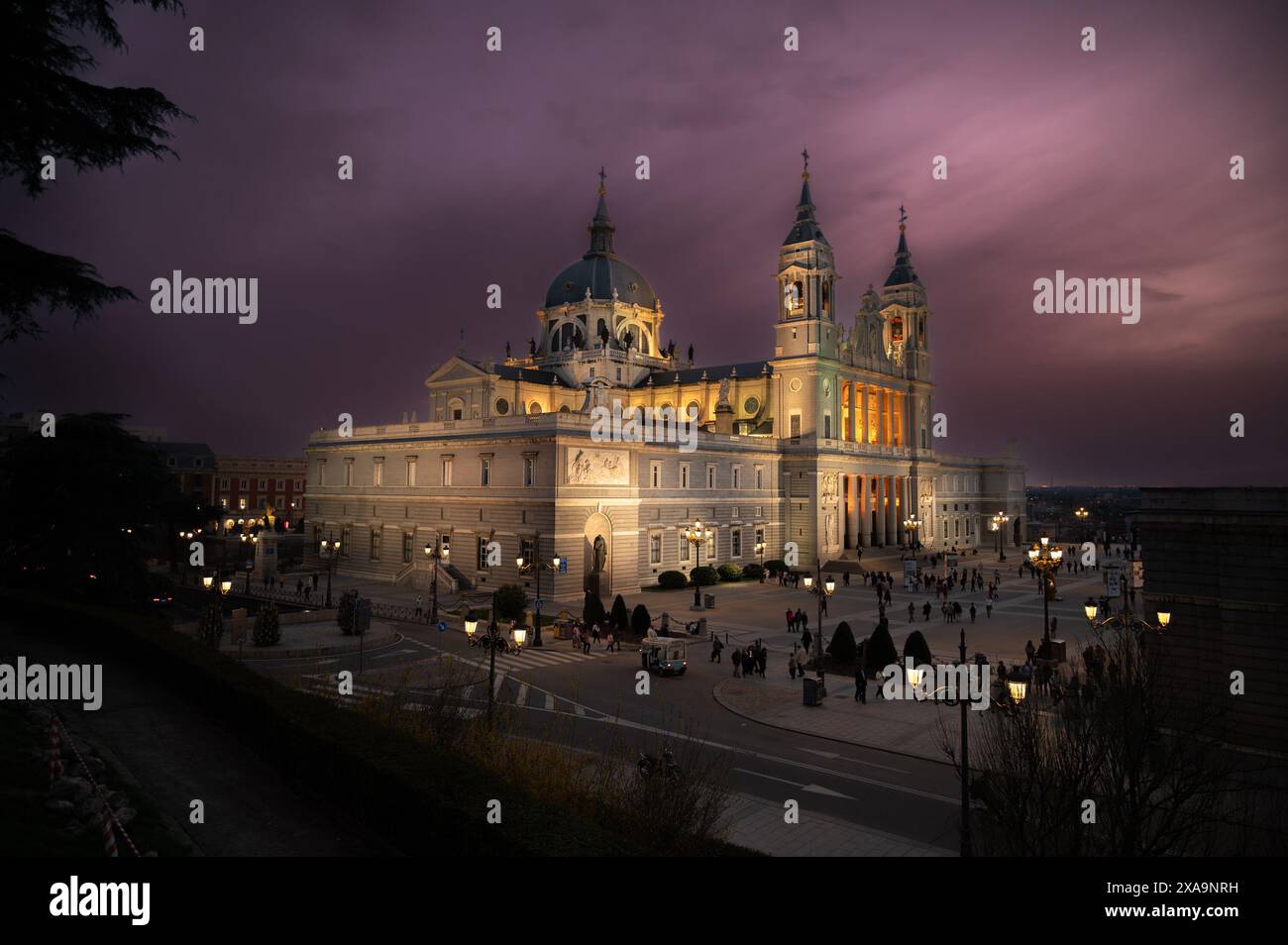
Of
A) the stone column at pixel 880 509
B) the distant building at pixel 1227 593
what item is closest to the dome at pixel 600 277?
the stone column at pixel 880 509

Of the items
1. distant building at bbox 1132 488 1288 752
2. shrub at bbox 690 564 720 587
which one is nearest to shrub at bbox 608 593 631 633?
shrub at bbox 690 564 720 587

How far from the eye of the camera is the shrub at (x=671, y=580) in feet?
182

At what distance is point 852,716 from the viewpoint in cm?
2473

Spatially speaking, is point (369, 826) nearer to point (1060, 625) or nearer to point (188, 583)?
point (1060, 625)

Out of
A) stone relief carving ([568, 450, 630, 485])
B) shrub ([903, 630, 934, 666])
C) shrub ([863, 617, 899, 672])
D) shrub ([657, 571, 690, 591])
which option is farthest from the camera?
shrub ([657, 571, 690, 591])

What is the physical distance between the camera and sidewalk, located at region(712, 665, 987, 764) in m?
22.0

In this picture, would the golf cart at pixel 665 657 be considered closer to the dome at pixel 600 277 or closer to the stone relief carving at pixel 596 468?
the stone relief carving at pixel 596 468

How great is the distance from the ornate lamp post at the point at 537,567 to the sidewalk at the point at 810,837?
2135 cm

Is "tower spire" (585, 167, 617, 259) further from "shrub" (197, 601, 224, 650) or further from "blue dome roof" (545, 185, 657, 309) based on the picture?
"shrub" (197, 601, 224, 650)

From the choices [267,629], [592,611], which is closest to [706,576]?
[592,611]

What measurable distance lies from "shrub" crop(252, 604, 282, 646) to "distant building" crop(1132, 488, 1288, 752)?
32.8 meters

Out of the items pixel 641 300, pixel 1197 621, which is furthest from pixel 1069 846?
pixel 641 300

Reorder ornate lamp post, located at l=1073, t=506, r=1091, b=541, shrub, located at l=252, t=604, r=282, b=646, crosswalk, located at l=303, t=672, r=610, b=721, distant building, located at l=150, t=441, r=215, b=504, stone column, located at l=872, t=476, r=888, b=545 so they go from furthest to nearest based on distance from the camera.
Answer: distant building, located at l=150, t=441, r=215, b=504
ornate lamp post, located at l=1073, t=506, r=1091, b=541
stone column, located at l=872, t=476, r=888, b=545
shrub, located at l=252, t=604, r=282, b=646
crosswalk, located at l=303, t=672, r=610, b=721
